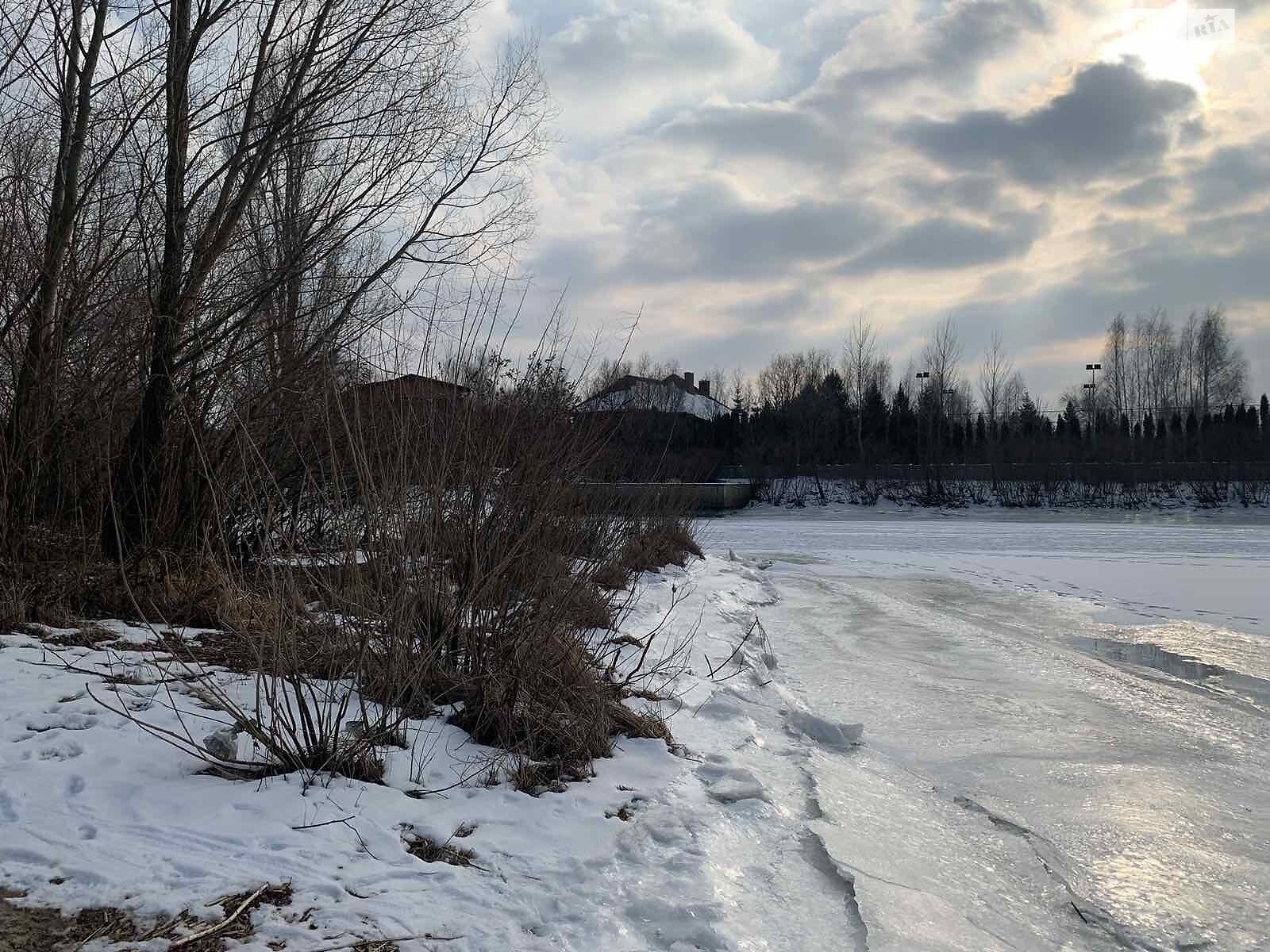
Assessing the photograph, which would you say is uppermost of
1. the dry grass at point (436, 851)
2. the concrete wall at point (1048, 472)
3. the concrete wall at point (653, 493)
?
the concrete wall at point (1048, 472)

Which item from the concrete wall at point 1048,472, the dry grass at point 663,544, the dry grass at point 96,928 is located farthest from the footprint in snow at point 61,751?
the concrete wall at point 1048,472

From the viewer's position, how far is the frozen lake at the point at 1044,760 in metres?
3.27

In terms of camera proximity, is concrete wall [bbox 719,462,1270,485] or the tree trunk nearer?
the tree trunk

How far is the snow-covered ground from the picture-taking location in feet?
8.73

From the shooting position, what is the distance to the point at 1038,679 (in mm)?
7125

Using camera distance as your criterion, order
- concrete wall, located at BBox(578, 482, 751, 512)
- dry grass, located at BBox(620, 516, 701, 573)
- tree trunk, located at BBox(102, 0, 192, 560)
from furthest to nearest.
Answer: dry grass, located at BBox(620, 516, 701, 573) < concrete wall, located at BBox(578, 482, 751, 512) < tree trunk, located at BBox(102, 0, 192, 560)

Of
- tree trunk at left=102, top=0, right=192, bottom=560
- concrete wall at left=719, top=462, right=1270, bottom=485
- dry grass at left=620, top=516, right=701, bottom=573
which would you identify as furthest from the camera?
concrete wall at left=719, top=462, right=1270, bottom=485

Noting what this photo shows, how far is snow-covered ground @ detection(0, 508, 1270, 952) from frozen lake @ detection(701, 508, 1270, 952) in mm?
20

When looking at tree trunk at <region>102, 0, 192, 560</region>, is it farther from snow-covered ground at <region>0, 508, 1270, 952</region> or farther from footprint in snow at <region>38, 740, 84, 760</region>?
footprint in snow at <region>38, 740, 84, 760</region>

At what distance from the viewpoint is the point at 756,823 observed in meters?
3.74

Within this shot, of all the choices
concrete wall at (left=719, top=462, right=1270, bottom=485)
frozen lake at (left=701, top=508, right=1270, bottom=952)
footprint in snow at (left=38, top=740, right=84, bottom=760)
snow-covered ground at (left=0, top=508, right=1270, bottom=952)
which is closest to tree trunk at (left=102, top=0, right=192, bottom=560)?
snow-covered ground at (left=0, top=508, right=1270, bottom=952)

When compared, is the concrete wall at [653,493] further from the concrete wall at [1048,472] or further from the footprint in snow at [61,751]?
the concrete wall at [1048,472]

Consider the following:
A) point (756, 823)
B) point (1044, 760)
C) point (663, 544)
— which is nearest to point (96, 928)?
point (756, 823)

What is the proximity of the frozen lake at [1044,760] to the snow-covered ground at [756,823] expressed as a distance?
0.07ft
